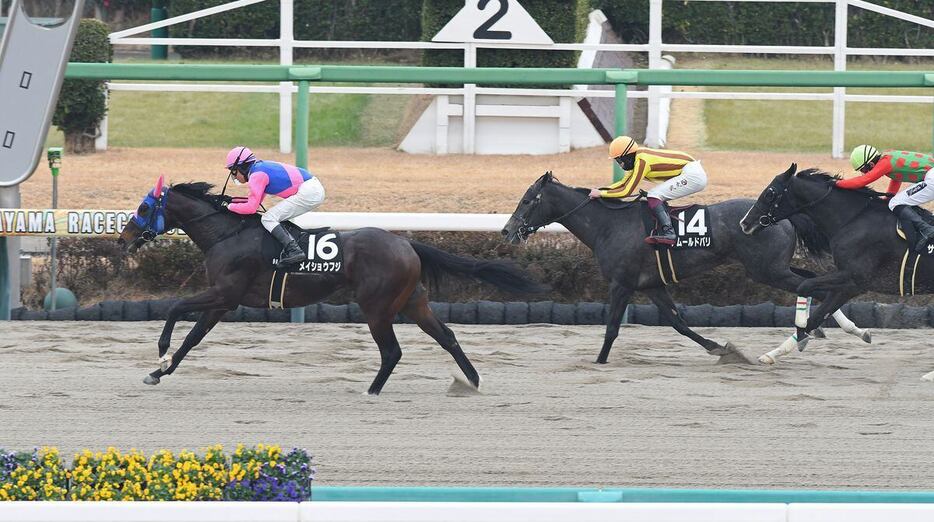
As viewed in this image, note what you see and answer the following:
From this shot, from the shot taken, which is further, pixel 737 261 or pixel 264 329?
pixel 264 329

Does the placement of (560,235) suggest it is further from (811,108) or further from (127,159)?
(811,108)

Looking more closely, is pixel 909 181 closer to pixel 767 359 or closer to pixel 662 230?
pixel 767 359

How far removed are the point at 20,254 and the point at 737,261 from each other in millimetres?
5819

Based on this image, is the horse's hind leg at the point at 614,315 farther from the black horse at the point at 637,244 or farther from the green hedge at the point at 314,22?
the green hedge at the point at 314,22

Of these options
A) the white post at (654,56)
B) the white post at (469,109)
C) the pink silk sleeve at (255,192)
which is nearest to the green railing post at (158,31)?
the white post at (469,109)

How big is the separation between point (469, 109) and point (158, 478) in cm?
1041

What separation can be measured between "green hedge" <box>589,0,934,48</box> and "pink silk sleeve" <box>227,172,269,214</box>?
1271 cm

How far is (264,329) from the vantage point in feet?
33.2

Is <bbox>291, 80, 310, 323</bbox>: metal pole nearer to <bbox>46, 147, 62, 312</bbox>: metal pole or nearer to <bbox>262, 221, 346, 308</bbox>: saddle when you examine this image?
<bbox>46, 147, 62, 312</bbox>: metal pole

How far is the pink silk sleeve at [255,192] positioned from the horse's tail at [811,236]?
3463 millimetres

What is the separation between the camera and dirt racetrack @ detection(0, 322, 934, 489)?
5.69 metres

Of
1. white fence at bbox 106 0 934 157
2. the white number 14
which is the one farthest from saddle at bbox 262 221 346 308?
white fence at bbox 106 0 934 157

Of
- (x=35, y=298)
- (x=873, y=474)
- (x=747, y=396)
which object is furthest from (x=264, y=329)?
(x=873, y=474)

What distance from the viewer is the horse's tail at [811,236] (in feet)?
29.2
